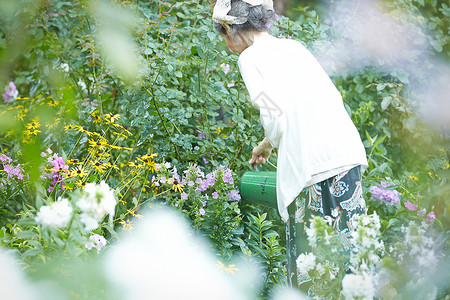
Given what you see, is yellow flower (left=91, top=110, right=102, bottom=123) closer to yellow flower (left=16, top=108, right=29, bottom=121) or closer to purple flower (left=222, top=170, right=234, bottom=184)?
yellow flower (left=16, top=108, right=29, bottom=121)

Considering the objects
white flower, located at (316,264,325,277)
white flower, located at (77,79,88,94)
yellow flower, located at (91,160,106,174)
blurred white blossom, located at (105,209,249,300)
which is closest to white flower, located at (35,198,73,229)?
blurred white blossom, located at (105,209,249,300)

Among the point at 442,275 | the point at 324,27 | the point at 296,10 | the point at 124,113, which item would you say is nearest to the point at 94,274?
the point at 442,275

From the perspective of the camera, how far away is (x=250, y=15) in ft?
5.28

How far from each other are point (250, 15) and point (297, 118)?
0.39 metres

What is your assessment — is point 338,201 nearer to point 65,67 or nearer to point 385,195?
point 385,195

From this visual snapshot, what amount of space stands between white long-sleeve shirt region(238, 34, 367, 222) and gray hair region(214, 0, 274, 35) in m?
0.12

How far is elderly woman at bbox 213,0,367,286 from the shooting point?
1.48 meters

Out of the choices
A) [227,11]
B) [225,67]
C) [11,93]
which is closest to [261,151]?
[227,11]

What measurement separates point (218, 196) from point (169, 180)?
0.21m

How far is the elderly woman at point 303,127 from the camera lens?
1.48 m

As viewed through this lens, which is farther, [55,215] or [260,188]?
[260,188]

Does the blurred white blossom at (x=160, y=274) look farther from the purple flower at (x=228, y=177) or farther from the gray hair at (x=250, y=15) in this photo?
the gray hair at (x=250, y=15)

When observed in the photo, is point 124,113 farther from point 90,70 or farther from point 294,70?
point 294,70

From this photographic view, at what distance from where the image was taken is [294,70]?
1510 millimetres
